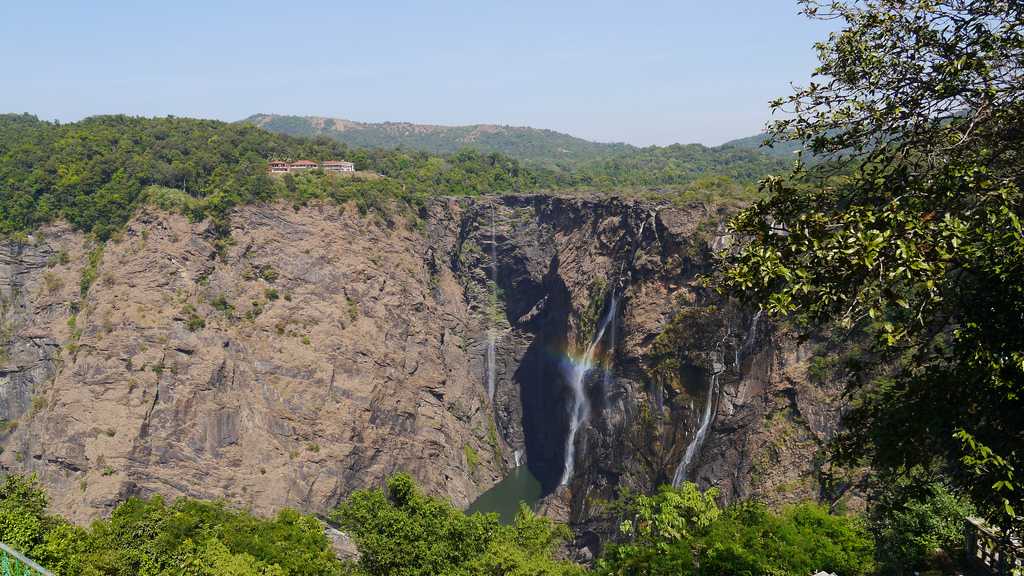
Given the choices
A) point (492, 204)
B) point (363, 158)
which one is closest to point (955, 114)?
point (492, 204)

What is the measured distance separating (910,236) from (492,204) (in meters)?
54.3

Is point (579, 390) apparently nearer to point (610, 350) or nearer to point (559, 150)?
point (610, 350)

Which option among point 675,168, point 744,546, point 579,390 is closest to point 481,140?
point 675,168

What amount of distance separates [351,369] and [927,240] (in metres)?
42.6

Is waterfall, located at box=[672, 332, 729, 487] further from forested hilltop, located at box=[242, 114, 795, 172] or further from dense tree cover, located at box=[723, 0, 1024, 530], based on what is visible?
forested hilltop, located at box=[242, 114, 795, 172]

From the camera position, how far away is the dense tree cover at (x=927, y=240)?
25.5 feet

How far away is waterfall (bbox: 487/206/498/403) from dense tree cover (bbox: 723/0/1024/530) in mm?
50311

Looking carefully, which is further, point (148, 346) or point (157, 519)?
point (148, 346)

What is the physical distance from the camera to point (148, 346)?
1703 inches

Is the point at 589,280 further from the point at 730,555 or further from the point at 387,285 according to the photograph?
the point at 730,555

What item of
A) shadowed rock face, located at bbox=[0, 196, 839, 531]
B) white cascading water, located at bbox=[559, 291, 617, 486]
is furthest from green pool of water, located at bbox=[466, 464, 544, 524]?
white cascading water, located at bbox=[559, 291, 617, 486]

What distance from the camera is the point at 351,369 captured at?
156 ft

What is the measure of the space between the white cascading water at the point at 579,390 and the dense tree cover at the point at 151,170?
19.5 meters

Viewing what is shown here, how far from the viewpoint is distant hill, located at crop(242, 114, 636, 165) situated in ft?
523
